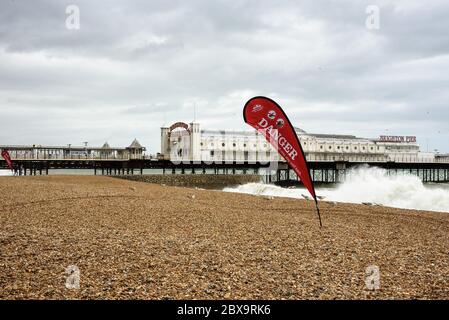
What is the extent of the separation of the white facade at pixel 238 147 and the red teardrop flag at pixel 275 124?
50.4 m

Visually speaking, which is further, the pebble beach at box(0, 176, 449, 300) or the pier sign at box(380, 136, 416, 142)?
the pier sign at box(380, 136, 416, 142)

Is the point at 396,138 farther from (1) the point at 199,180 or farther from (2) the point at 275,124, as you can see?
(2) the point at 275,124

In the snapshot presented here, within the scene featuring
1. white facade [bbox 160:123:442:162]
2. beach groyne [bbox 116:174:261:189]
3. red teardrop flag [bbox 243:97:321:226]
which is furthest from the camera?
white facade [bbox 160:123:442:162]

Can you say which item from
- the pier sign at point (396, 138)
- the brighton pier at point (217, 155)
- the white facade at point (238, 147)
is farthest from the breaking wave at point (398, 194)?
the pier sign at point (396, 138)

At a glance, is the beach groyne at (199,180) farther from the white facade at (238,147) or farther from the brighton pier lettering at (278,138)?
the brighton pier lettering at (278,138)

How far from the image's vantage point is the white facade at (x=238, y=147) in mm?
63094

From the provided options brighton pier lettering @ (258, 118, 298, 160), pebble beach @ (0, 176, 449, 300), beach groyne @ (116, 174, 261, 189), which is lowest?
beach groyne @ (116, 174, 261, 189)

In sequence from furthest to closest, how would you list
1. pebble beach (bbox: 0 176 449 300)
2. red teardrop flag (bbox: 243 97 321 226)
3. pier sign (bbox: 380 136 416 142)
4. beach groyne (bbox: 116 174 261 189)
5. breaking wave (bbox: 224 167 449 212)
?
pier sign (bbox: 380 136 416 142) < beach groyne (bbox: 116 174 261 189) < breaking wave (bbox: 224 167 449 212) < red teardrop flag (bbox: 243 97 321 226) < pebble beach (bbox: 0 176 449 300)

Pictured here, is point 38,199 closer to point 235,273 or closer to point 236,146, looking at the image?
point 235,273

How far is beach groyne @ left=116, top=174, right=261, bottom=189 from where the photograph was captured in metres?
49.5

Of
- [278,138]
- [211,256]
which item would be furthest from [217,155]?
[211,256]

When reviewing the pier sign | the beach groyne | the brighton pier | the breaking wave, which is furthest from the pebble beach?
the pier sign

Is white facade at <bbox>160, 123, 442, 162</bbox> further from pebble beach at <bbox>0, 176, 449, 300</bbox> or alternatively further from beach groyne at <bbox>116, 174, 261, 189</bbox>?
pebble beach at <bbox>0, 176, 449, 300</bbox>
